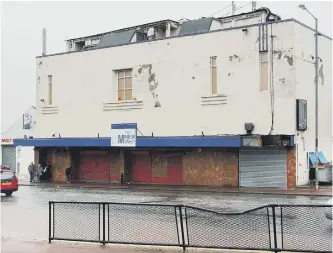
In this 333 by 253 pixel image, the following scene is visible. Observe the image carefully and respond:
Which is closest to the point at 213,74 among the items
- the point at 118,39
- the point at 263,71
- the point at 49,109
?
the point at 263,71

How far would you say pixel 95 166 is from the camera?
39.0 m

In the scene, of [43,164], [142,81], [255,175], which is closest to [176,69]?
[142,81]

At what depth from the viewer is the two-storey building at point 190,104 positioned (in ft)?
101

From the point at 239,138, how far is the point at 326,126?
8.00m

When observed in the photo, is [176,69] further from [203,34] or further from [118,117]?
[118,117]

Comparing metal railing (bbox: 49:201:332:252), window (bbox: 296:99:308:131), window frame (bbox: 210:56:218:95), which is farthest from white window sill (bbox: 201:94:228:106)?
metal railing (bbox: 49:201:332:252)

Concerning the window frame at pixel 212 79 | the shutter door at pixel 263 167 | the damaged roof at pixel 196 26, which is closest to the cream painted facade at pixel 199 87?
the window frame at pixel 212 79

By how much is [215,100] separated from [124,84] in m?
8.11

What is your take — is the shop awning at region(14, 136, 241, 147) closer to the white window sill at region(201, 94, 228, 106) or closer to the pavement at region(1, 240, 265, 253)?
the white window sill at region(201, 94, 228, 106)

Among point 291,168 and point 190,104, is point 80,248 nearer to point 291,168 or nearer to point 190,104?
point 291,168

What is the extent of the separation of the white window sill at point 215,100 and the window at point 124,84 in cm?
643

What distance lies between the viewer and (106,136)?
37.8m

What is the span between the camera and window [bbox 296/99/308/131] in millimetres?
30266

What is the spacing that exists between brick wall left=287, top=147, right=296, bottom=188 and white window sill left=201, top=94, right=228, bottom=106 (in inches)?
209
